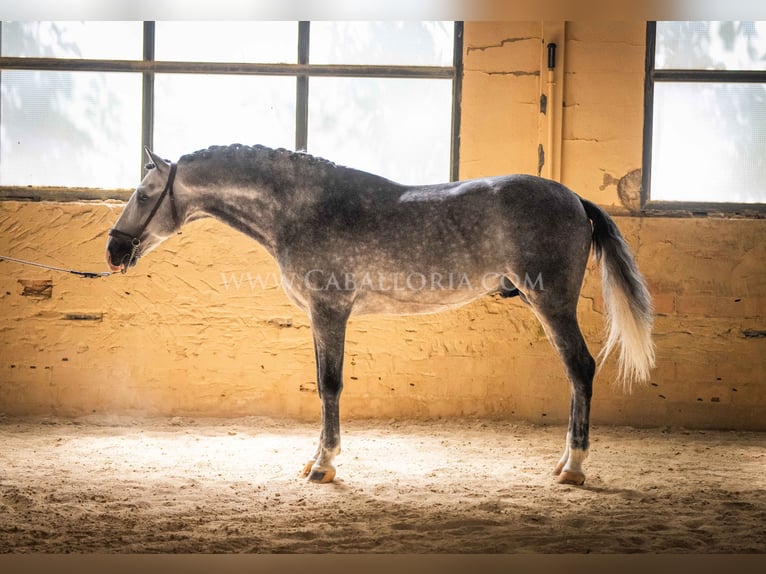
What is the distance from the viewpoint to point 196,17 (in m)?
1.89

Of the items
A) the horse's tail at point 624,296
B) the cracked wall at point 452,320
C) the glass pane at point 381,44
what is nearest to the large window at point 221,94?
the glass pane at point 381,44

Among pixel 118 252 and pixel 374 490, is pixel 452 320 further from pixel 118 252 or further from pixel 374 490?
pixel 118 252

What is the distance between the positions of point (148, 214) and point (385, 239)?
1237mm

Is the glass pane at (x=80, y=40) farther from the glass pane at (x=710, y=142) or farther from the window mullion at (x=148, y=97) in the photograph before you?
the glass pane at (x=710, y=142)

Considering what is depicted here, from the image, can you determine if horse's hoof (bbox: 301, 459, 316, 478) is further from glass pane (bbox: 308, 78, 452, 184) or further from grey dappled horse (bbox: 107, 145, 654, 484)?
glass pane (bbox: 308, 78, 452, 184)

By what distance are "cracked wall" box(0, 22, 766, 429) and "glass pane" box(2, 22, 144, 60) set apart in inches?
44.4

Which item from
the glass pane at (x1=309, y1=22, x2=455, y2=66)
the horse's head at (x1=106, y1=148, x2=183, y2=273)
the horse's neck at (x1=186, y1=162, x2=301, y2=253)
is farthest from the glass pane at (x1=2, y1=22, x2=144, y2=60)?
the horse's neck at (x1=186, y1=162, x2=301, y2=253)

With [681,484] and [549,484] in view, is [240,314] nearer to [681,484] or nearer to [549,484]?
[549,484]

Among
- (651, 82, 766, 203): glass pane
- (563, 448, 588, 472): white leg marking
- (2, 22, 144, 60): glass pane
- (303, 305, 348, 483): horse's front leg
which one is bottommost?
(563, 448, 588, 472): white leg marking

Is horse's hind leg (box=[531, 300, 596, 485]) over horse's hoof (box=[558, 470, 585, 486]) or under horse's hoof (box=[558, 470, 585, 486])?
over

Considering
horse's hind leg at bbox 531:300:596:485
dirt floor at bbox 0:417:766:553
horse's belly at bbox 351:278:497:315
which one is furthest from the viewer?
horse's belly at bbox 351:278:497:315

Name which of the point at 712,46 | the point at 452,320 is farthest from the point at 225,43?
the point at 712,46

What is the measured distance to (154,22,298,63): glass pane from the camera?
512cm

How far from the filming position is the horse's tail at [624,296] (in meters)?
3.53
